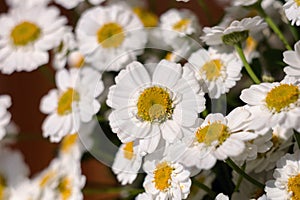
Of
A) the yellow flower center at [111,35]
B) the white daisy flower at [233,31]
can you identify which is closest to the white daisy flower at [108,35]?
the yellow flower center at [111,35]

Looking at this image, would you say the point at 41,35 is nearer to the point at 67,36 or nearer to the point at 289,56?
the point at 67,36

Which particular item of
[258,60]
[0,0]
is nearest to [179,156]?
[258,60]

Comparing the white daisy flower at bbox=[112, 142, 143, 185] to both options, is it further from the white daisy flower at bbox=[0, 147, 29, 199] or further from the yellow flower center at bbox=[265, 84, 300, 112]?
the white daisy flower at bbox=[0, 147, 29, 199]

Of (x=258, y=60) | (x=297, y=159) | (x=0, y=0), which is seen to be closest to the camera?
(x=297, y=159)

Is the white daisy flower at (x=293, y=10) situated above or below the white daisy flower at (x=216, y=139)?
above

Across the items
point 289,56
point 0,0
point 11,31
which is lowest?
point 0,0

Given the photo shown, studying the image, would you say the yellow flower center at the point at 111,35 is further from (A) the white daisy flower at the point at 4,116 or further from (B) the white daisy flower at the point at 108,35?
(A) the white daisy flower at the point at 4,116

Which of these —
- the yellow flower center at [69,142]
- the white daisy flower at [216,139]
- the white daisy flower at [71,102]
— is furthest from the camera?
the yellow flower center at [69,142]
